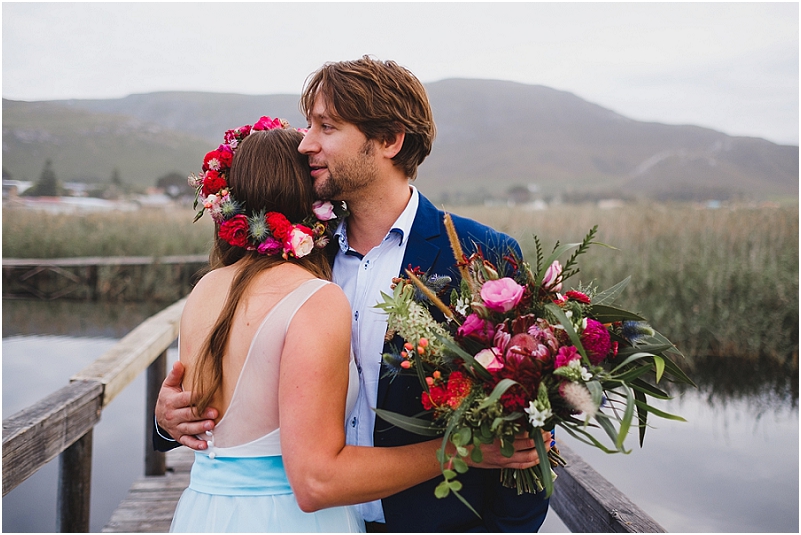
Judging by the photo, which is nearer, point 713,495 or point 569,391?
point 569,391

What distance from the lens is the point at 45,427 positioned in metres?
2.60

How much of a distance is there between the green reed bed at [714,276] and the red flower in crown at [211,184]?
4252 millimetres

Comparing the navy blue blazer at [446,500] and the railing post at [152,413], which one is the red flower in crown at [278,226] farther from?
the railing post at [152,413]

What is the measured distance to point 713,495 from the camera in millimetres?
5020

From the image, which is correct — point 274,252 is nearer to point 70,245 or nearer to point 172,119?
point 70,245

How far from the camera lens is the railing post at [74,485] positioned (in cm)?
358

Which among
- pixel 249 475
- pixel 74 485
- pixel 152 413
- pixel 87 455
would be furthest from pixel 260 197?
pixel 152 413

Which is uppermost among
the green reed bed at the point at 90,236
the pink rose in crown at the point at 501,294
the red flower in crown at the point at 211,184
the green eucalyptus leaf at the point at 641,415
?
the red flower in crown at the point at 211,184

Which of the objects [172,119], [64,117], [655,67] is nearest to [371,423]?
[655,67]

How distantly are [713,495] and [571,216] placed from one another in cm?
858

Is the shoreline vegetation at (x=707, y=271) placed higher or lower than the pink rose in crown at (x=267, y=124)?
lower

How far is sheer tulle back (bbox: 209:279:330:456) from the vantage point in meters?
1.66

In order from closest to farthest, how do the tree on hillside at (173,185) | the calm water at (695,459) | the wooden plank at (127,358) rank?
1. the wooden plank at (127,358)
2. the calm water at (695,459)
3. the tree on hillside at (173,185)

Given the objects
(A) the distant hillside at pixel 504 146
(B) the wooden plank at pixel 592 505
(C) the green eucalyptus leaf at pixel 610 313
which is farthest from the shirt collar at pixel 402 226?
(A) the distant hillside at pixel 504 146
